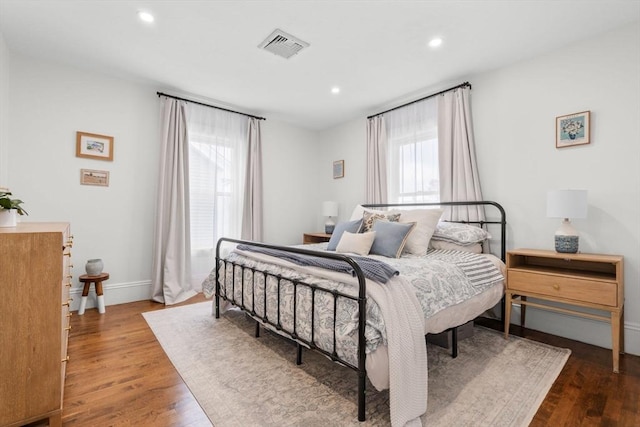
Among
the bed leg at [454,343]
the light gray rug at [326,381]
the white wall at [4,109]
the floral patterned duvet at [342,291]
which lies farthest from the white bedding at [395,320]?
the white wall at [4,109]

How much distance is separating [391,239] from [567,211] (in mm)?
1314

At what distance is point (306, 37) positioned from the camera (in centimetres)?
251

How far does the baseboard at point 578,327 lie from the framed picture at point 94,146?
181 inches

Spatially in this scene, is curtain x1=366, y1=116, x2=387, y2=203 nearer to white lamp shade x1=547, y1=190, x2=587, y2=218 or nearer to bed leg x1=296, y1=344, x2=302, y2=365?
white lamp shade x1=547, y1=190, x2=587, y2=218

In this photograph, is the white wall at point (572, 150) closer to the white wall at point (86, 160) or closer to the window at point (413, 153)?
the window at point (413, 153)

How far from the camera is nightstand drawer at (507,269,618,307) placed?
2.00m

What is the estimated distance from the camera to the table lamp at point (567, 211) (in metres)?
2.21

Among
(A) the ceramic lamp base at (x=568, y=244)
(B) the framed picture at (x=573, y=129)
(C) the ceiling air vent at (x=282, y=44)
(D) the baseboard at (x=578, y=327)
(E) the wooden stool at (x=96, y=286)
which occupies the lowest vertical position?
(D) the baseboard at (x=578, y=327)

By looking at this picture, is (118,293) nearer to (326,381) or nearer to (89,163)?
(89,163)

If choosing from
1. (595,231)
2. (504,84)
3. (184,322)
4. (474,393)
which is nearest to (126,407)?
(184,322)

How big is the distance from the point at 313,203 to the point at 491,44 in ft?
11.1

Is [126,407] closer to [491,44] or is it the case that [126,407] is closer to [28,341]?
[28,341]

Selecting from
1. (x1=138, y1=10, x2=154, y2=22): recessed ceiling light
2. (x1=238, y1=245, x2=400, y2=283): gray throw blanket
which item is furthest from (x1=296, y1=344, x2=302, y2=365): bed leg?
(x1=138, y1=10, x2=154, y2=22): recessed ceiling light

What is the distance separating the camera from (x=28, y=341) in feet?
4.37
